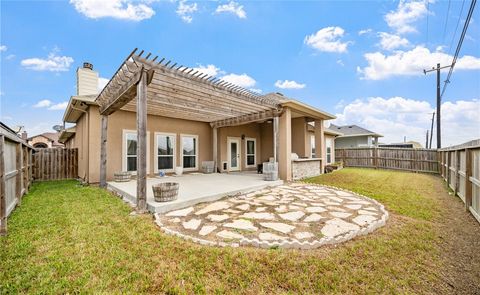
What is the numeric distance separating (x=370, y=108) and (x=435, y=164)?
892 centimetres

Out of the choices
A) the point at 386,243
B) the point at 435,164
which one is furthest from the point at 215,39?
the point at 435,164

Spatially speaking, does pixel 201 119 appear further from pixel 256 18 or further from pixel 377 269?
pixel 377 269

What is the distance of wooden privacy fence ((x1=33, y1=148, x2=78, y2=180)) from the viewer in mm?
8555

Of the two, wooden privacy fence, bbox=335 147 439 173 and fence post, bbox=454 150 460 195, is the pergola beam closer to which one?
fence post, bbox=454 150 460 195

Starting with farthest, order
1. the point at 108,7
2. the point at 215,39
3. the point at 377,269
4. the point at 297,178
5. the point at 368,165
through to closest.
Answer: the point at 368,165, the point at 215,39, the point at 297,178, the point at 108,7, the point at 377,269

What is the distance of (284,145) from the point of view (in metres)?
7.96

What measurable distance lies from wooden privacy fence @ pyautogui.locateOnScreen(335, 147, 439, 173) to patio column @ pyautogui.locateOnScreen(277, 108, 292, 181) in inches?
360

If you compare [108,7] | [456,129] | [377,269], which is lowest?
[377,269]

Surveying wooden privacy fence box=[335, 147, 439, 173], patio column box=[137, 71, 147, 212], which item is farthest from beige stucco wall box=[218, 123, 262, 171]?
wooden privacy fence box=[335, 147, 439, 173]

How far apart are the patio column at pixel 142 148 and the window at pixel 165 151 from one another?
505 cm

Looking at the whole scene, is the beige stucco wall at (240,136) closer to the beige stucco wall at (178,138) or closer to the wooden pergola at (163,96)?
the beige stucco wall at (178,138)

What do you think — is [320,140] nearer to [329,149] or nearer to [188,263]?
[329,149]

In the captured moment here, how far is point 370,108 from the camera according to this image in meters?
19.1

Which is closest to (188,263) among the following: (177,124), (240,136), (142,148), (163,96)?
(142,148)
